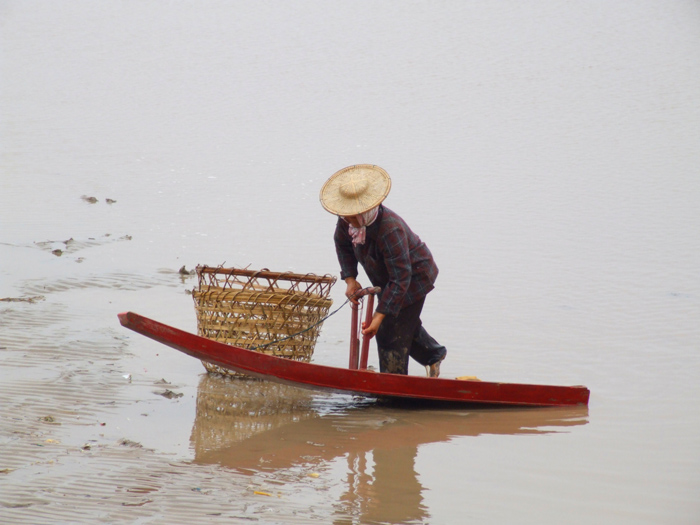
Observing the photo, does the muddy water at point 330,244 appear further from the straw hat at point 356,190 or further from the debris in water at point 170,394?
the straw hat at point 356,190

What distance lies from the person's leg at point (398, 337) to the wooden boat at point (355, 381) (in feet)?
0.71

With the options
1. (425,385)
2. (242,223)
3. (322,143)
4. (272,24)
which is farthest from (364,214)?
(272,24)

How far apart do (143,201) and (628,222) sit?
24.2ft

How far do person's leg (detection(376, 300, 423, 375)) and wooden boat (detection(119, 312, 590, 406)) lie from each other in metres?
0.22

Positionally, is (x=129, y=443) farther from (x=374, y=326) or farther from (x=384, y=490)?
(x=374, y=326)

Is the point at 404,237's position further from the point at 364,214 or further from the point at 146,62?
the point at 146,62

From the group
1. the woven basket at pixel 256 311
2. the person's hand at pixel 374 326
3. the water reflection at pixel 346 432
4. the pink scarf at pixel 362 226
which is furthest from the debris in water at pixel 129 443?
the pink scarf at pixel 362 226

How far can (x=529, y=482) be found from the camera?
4250mm

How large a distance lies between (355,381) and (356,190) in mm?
1138

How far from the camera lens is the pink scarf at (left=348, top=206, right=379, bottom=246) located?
15.4 ft

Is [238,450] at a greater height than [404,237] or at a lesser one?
lesser

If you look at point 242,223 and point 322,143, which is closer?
point 242,223

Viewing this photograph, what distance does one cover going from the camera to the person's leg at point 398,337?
16.9 ft

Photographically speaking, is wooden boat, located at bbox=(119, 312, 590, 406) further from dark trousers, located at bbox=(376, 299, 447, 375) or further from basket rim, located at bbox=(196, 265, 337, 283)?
basket rim, located at bbox=(196, 265, 337, 283)
